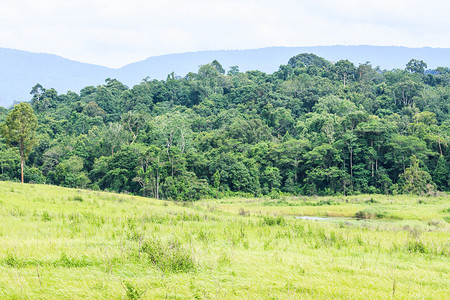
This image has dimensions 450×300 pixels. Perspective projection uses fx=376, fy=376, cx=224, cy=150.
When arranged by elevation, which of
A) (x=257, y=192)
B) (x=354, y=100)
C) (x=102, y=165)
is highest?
(x=354, y=100)

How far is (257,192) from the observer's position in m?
50.1

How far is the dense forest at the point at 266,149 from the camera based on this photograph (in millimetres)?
47750

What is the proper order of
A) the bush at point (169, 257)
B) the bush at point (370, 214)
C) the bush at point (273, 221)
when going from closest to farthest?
the bush at point (169, 257)
the bush at point (273, 221)
the bush at point (370, 214)

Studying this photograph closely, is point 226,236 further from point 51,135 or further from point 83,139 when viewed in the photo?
point 51,135

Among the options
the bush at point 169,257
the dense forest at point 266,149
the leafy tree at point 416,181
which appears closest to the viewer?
the bush at point 169,257

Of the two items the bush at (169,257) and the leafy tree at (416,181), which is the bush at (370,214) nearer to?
the leafy tree at (416,181)

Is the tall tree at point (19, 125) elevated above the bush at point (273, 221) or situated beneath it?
elevated above

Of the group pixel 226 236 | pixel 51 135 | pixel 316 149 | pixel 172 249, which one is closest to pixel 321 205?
pixel 316 149

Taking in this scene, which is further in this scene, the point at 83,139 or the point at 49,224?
the point at 83,139

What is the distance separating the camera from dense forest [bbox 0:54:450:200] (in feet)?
157

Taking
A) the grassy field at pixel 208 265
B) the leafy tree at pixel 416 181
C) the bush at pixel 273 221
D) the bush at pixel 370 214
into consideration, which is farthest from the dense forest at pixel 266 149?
the grassy field at pixel 208 265

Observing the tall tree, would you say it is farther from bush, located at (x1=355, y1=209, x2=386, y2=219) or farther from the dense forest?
bush, located at (x1=355, y1=209, x2=386, y2=219)

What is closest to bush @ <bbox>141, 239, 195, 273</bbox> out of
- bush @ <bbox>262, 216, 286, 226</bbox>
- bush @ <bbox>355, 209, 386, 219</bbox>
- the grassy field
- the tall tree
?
the grassy field

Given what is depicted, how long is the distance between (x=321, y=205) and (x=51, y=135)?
53.8 meters
